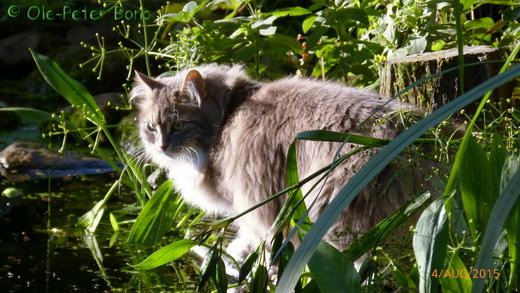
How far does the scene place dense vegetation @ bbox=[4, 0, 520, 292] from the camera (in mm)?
1434

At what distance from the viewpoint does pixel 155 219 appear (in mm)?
3021

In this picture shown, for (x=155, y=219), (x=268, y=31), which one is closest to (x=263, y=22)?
(x=268, y=31)

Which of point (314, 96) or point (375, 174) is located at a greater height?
point (375, 174)

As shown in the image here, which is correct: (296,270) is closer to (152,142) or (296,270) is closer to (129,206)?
(152,142)

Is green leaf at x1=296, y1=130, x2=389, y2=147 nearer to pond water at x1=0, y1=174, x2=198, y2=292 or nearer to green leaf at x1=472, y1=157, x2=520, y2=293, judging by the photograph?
green leaf at x1=472, y1=157, x2=520, y2=293

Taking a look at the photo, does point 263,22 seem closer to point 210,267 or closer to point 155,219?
point 155,219

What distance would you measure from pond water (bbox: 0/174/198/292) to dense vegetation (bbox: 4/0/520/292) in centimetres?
15

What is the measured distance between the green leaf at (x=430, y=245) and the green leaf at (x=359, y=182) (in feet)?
0.97

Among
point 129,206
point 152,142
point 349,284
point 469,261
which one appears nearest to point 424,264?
point 349,284

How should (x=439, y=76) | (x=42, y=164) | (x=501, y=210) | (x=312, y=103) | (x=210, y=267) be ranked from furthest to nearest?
(x=42, y=164) < (x=439, y=76) < (x=312, y=103) < (x=210, y=267) < (x=501, y=210)

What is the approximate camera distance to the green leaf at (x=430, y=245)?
162 cm

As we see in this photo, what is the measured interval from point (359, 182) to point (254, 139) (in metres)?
1.37

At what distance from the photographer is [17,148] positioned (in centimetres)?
513

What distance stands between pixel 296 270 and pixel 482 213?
0.58 m
